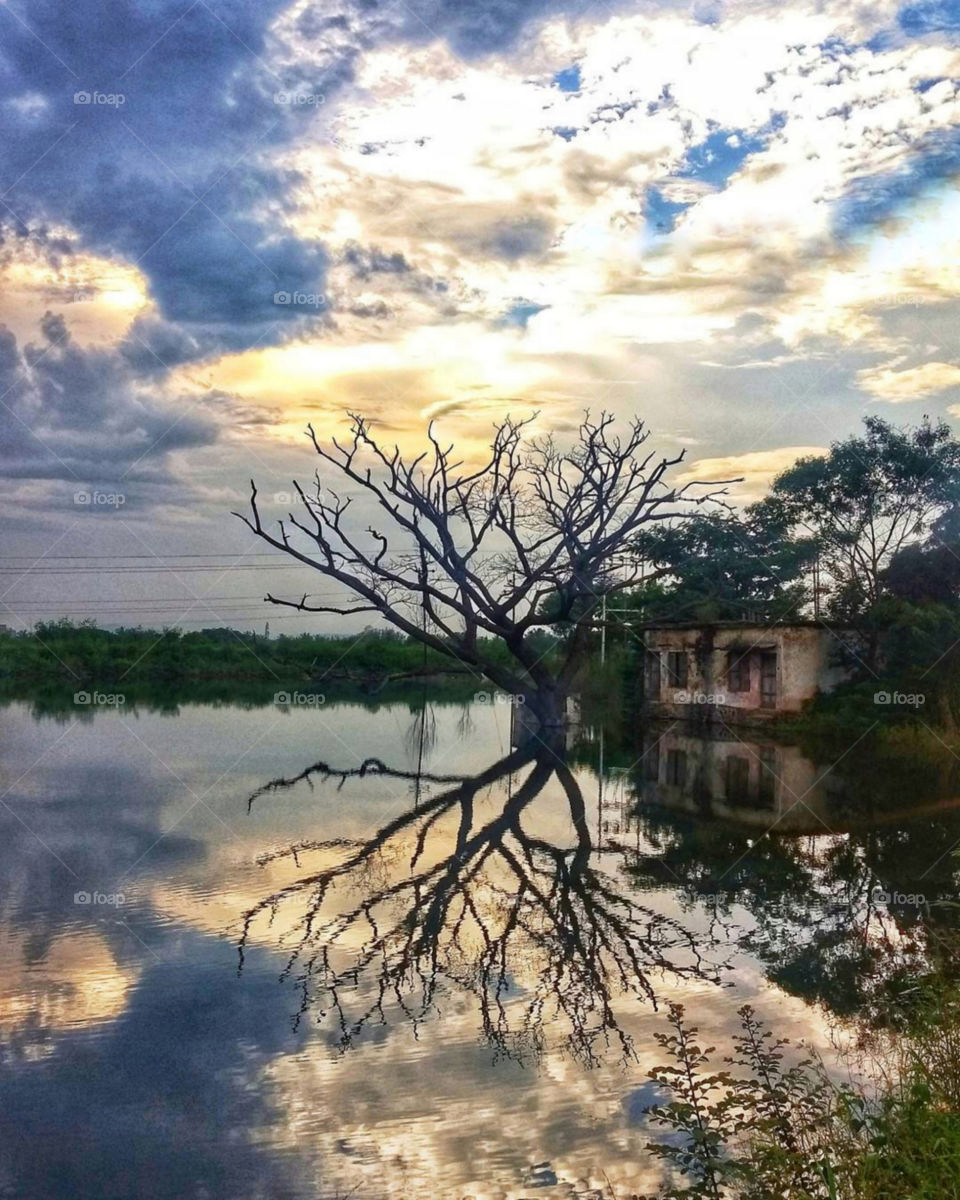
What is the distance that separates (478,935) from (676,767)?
1276cm

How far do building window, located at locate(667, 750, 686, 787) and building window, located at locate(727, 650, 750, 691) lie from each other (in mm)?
9853

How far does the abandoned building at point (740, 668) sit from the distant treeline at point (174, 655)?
21325mm

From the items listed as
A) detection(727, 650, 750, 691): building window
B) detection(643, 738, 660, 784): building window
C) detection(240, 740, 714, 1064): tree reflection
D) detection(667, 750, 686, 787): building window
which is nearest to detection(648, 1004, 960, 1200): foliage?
detection(240, 740, 714, 1064): tree reflection

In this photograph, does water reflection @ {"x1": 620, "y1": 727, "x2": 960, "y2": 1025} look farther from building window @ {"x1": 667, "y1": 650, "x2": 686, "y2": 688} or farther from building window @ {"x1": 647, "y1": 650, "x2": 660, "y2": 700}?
building window @ {"x1": 647, "y1": 650, "x2": 660, "y2": 700}

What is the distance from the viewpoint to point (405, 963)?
289 inches

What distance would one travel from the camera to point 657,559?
143 feet

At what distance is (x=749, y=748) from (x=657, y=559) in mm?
19473

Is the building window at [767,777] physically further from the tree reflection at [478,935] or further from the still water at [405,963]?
the tree reflection at [478,935]

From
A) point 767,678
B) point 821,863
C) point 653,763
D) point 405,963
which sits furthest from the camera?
point 767,678

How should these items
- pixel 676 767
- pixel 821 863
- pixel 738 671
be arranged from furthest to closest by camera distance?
pixel 738 671, pixel 676 767, pixel 821 863

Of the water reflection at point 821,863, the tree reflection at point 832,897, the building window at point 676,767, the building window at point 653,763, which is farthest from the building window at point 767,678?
the tree reflection at point 832,897

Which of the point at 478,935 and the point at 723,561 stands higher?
the point at 723,561

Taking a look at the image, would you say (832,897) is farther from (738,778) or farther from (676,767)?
(676,767)

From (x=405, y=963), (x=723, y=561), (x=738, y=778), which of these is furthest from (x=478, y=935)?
(x=723, y=561)
